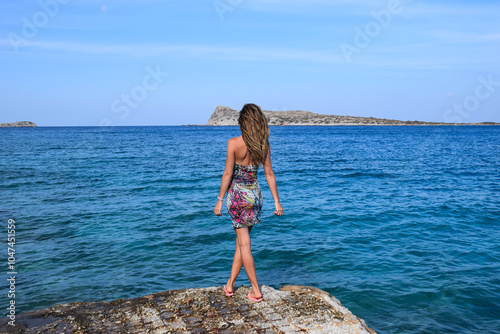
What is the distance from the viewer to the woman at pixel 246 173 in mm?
4941

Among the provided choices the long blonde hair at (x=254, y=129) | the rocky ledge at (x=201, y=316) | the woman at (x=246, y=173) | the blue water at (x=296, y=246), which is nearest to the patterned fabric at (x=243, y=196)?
the woman at (x=246, y=173)

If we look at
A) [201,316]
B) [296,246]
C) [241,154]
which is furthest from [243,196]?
[296,246]

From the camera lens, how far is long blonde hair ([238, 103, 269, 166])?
4914 millimetres

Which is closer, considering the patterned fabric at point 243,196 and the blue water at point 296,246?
the patterned fabric at point 243,196

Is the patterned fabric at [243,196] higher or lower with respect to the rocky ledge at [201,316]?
higher

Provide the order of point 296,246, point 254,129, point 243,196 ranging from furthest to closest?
1. point 296,246
2. point 243,196
3. point 254,129

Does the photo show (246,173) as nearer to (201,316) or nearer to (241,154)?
(241,154)

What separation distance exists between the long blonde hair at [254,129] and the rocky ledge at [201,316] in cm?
223

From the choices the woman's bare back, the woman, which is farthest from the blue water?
the woman's bare back

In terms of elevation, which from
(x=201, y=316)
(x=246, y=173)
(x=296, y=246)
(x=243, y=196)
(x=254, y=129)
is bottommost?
(x=296, y=246)

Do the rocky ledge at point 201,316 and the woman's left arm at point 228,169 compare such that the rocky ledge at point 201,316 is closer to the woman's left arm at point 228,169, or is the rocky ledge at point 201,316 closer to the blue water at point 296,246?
the woman's left arm at point 228,169

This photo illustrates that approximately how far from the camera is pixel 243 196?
16.9ft

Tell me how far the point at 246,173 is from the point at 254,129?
2.14 feet

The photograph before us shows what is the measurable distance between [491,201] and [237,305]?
50.4 feet
